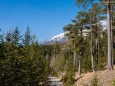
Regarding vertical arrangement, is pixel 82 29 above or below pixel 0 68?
above

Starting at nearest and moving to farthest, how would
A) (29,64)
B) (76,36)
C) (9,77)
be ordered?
(9,77), (29,64), (76,36)

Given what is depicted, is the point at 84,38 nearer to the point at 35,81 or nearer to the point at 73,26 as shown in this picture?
the point at 73,26

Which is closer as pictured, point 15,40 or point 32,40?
point 15,40

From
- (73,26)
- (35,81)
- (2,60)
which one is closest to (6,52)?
(2,60)

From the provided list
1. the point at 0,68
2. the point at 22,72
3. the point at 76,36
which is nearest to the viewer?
the point at 0,68

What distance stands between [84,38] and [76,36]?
2.10 meters

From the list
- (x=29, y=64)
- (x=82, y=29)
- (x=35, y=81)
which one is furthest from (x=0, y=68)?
(x=82, y=29)

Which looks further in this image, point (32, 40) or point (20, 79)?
point (32, 40)

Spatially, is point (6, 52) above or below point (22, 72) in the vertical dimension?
above

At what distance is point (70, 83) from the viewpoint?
3297cm

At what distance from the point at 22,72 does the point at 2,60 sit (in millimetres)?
4378

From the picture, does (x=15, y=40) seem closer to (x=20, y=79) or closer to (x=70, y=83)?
(x=20, y=79)

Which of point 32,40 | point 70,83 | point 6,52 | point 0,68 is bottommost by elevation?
point 70,83

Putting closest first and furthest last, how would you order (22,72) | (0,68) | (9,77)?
(0,68)
(9,77)
(22,72)
